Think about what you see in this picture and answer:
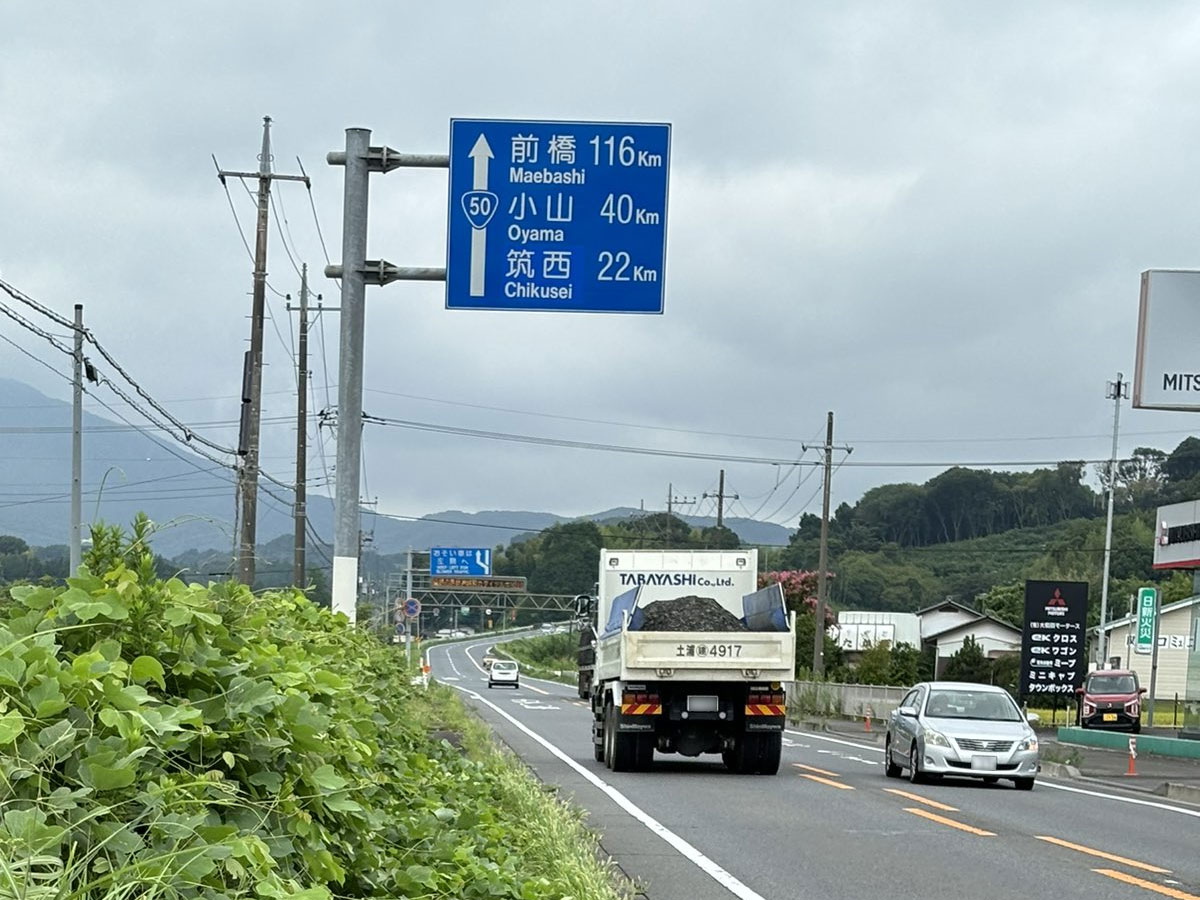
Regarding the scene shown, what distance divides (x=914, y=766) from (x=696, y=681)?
325cm

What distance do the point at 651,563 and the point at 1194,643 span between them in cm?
1857

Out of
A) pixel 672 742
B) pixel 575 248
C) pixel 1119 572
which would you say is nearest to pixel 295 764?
pixel 575 248

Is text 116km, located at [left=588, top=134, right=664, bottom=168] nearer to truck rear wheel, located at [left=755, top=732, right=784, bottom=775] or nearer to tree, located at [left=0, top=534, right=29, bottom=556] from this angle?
truck rear wheel, located at [left=755, top=732, right=784, bottom=775]

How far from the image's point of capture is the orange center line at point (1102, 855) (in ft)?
42.6

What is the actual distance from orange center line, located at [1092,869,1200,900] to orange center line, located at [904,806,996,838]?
8.16 ft

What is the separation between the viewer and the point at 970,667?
60.9 m

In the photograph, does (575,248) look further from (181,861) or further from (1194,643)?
(1194,643)

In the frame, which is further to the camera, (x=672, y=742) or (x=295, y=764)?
(x=672, y=742)

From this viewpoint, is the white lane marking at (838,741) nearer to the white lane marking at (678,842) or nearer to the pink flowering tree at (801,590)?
the white lane marking at (678,842)

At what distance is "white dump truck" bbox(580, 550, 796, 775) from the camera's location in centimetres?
2202

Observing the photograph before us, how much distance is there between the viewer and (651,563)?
86.9ft

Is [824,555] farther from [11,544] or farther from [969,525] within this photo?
[969,525]

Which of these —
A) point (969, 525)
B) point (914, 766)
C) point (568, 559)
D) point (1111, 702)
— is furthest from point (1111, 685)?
point (969, 525)

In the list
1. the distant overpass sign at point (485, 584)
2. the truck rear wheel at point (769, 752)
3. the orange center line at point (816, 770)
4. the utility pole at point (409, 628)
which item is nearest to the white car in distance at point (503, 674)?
the distant overpass sign at point (485, 584)
